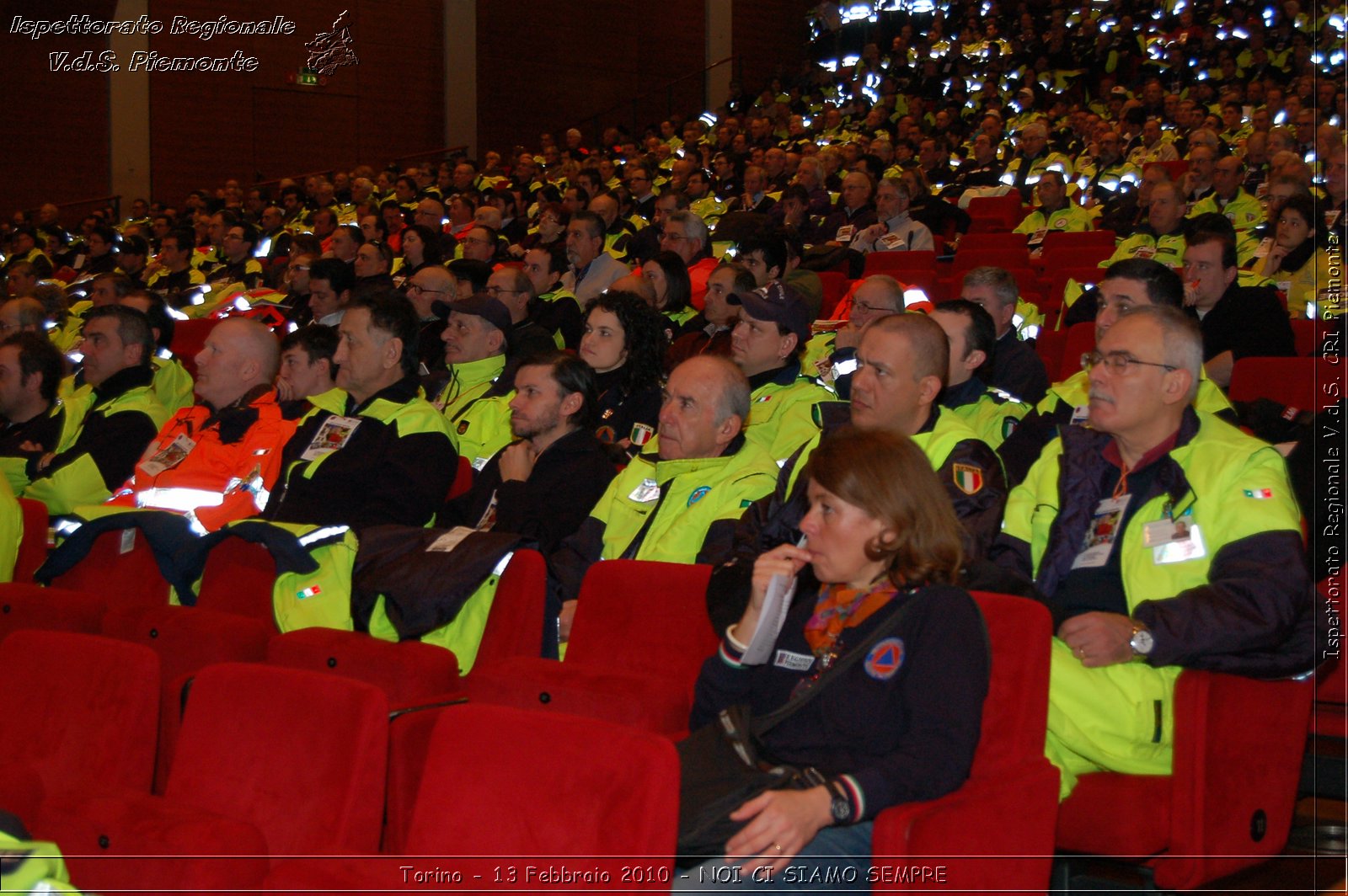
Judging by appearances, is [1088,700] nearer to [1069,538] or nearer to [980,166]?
[1069,538]

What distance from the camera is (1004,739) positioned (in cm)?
197

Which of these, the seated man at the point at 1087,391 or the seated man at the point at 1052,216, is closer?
the seated man at the point at 1087,391

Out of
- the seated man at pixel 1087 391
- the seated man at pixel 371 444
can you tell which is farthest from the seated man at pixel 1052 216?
the seated man at pixel 371 444

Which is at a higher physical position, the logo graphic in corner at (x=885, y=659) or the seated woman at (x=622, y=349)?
the seated woman at (x=622, y=349)

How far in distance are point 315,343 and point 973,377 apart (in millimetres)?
2398

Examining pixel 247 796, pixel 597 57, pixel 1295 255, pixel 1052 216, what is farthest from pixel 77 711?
pixel 597 57

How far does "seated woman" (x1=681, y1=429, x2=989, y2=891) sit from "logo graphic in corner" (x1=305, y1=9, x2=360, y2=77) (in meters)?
14.5

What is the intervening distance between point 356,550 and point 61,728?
0.95 meters

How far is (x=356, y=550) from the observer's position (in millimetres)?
3068

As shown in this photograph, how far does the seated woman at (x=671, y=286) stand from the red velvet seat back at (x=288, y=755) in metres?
3.93

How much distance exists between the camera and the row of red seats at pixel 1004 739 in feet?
6.00

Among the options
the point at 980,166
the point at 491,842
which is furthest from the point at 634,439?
→ the point at 980,166

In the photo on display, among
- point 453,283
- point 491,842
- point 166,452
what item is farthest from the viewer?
point 453,283

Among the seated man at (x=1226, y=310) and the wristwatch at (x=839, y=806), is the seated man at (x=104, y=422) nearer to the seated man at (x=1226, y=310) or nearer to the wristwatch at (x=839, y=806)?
the wristwatch at (x=839, y=806)
